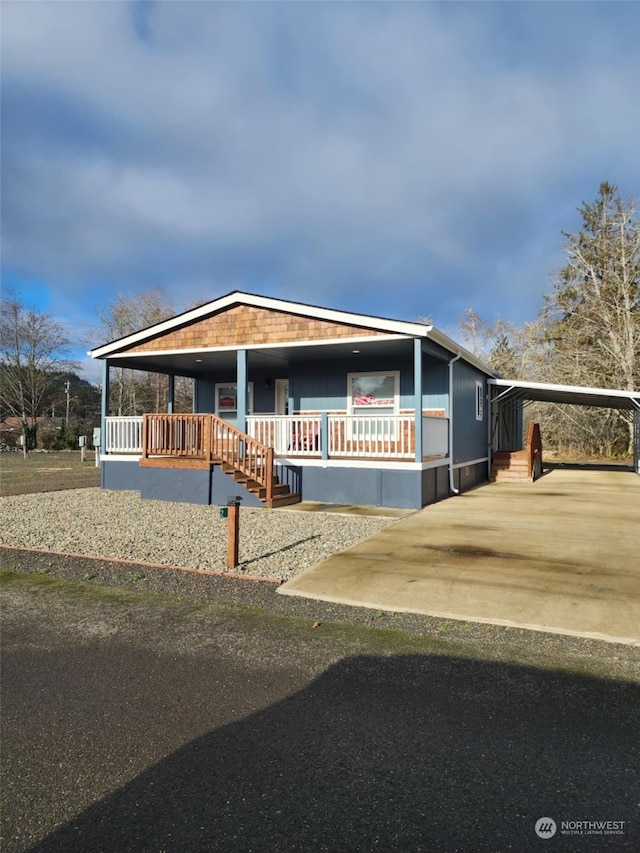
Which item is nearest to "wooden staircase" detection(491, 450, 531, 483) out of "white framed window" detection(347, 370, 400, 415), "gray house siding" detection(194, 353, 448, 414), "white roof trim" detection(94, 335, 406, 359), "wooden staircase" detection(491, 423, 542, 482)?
"wooden staircase" detection(491, 423, 542, 482)

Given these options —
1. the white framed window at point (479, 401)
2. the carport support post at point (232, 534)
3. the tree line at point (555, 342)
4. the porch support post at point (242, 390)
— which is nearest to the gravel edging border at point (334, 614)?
the carport support post at point (232, 534)

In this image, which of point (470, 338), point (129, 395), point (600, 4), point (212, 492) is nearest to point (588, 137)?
point (600, 4)

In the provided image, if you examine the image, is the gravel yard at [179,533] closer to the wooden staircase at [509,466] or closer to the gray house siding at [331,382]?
the gray house siding at [331,382]

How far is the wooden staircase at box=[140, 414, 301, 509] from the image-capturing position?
Result: 36.3ft

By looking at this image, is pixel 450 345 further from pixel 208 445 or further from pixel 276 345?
pixel 208 445

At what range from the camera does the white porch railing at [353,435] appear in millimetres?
11297

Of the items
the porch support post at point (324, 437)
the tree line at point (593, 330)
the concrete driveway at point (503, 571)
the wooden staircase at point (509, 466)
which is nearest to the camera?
the concrete driveway at point (503, 571)

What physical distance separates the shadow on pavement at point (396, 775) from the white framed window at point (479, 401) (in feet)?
45.1

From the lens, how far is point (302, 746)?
264cm

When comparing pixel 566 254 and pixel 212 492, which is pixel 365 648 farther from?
pixel 566 254

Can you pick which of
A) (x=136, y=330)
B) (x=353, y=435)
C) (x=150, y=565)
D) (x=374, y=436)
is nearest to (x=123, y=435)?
(x=353, y=435)

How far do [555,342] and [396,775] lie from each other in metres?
35.4

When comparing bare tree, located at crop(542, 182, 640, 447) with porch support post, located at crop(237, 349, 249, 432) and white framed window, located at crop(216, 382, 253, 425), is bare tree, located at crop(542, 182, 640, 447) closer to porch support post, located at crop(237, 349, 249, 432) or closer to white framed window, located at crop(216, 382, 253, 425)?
white framed window, located at crop(216, 382, 253, 425)

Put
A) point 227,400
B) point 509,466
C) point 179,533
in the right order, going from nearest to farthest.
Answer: point 179,533
point 227,400
point 509,466
